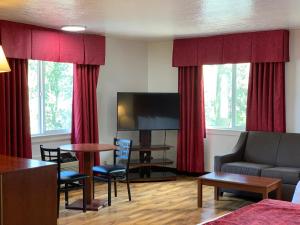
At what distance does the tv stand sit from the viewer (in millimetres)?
6816

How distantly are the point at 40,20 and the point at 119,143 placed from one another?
6.33ft

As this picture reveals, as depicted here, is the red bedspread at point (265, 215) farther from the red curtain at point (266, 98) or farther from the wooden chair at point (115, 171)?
the red curtain at point (266, 98)

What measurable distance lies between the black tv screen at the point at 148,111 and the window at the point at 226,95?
60cm

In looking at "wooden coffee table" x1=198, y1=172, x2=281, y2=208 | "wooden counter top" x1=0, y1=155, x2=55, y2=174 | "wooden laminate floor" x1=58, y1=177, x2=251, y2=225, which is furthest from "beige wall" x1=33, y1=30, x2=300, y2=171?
"wooden counter top" x1=0, y1=155, x2=55, y2=174

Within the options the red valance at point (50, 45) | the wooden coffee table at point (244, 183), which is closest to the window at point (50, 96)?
the red valance at point (50, 45)

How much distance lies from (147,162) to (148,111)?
833 mm

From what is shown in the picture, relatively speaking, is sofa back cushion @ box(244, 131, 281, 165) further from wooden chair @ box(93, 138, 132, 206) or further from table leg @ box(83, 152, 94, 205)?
table leg @ box(83, 152, 94, 205)

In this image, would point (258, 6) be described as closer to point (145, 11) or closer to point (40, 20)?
point (145, 11)

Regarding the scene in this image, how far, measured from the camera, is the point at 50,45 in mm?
5930

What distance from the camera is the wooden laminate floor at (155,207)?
4.79 meters

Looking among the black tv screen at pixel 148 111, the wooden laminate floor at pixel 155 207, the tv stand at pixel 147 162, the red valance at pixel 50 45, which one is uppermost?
the red valance at pixel 50 45

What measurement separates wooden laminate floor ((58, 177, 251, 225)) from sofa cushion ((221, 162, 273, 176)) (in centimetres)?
40

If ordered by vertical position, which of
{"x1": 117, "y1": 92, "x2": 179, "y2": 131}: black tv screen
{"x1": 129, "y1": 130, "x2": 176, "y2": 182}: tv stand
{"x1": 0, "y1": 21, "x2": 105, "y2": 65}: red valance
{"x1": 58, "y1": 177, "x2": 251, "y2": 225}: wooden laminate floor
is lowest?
{"x1": 58, "y1": 177, "x2": 251, "y2": 225}: wooden laminate floor

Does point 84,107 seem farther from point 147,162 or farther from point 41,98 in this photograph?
point 147,162
